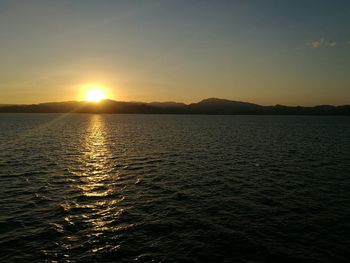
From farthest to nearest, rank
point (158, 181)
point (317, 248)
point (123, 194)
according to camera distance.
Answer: point (158, 181), point (123, 194), point (317, 248)

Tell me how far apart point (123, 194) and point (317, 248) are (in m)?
20.3

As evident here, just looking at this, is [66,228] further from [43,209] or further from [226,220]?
[226,220]

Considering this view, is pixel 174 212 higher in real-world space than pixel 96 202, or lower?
higher

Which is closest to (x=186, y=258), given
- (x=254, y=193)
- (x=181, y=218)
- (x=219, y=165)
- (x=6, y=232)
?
(x=181, y=218)

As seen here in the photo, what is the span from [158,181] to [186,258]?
65.5 feet

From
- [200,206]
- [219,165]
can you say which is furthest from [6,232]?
[219,165]

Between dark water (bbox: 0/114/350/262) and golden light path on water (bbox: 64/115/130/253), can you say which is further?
golden light path on water (bbox: 64/115/130/253)

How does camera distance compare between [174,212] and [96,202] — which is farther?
[96,202]

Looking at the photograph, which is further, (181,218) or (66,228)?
(181,218)

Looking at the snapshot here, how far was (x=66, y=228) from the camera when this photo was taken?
23562 millimetres

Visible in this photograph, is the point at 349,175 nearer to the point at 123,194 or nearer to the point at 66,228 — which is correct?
the point at 123,194

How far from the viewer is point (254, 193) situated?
3338cm

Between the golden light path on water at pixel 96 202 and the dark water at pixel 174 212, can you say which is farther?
the golden light path on water at pixel 96 202

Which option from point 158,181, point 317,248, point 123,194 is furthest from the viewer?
point 158,181
